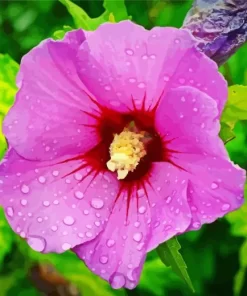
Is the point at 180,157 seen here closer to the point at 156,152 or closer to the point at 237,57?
the point at 156,152

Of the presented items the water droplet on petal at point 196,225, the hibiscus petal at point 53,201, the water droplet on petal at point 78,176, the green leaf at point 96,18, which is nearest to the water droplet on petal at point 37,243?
the hibiscus petal at point 53,201

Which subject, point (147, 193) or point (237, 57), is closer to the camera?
point (147, 193)

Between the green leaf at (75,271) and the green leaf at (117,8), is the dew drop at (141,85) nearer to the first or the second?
the green leaf at (117,8)

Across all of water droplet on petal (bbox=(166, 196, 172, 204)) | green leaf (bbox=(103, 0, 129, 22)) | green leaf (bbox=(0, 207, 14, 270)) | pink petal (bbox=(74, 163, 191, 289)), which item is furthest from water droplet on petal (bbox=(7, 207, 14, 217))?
green leaf (bbox=(0, 207, 14, 270))

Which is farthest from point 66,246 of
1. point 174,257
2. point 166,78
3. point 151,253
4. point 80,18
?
point 151,253

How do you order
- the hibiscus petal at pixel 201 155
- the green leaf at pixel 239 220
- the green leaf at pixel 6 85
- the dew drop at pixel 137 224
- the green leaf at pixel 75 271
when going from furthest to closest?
1. the green leaf at pixel 75 271
2. the green leaf at pixel 239 220
3. the green leaf at pixel 6 85
4. the dew drop at pixel 137 224
5. the hibiscus petal at pixel 201 155

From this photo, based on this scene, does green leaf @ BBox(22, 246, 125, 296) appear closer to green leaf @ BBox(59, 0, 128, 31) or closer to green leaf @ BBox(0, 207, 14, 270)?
green leaf @ BBox(0, 207, 14, 270)

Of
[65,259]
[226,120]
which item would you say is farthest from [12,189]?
[65,259]
